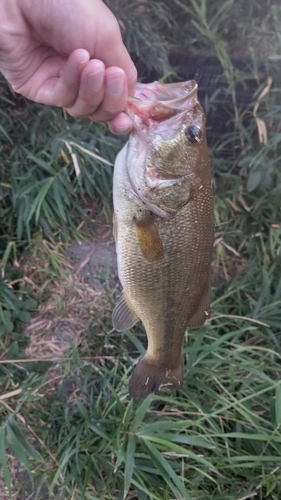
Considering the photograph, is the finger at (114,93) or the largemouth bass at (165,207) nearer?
the finger at (114,93)

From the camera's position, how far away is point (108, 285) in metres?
2.76

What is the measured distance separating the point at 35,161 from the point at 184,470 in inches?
74.1

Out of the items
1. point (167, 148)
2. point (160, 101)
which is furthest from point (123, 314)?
point (160, 101)

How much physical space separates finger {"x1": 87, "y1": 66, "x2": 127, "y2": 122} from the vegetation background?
3.64 ft

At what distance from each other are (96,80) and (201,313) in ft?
2.85

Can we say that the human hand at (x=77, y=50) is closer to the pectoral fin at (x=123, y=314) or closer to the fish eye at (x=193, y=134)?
the fish eye at (x=193, y=134)

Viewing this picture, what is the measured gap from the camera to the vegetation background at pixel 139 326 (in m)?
1.96

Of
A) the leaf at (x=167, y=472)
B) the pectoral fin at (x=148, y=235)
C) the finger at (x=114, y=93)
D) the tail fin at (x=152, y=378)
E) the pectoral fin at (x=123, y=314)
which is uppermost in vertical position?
the finger at (x=114, y=93)

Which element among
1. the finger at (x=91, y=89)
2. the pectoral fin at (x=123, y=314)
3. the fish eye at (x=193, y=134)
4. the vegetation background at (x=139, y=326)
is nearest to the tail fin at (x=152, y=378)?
the pectoral fin at (x=123, y=314)

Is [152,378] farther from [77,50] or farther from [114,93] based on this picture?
[77,50]

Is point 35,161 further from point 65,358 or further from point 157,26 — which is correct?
point 157,26

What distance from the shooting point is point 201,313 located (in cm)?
156

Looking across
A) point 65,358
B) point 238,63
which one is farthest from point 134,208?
point 238,63

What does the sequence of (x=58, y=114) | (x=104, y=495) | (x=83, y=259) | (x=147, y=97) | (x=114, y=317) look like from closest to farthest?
(x=147, y=97)
(x=114, y=317)
(x=104, y=495)
(x=58, y=114)
(x=83, y=259)
